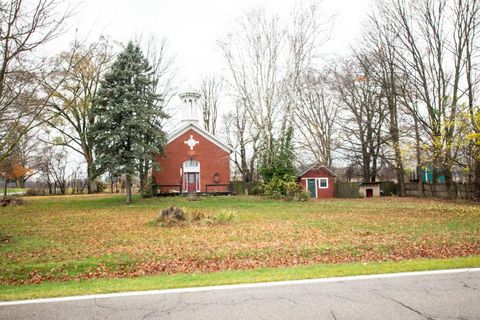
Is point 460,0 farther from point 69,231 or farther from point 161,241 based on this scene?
point 69,231

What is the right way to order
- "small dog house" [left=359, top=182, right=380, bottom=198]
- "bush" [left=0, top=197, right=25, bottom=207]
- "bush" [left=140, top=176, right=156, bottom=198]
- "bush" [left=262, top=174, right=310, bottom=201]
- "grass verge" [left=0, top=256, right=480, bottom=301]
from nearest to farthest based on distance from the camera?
1. "grass verge" [left=0, top=256, right=480, bottom=301]
2. "bush" [left=0, top=197, right=25, bottom=207]
3. "bush" [left=262, top=174, right=310, bottom=201]
4. "bush" [left=140, top=176, right=156, bottom=198]
5. "small dog house" [left=359, top=182, right=380, bottom=198]

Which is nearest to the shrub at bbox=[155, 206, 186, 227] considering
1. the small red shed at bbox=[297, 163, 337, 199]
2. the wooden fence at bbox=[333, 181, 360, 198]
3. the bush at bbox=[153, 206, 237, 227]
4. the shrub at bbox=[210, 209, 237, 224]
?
the bush at bbox=[153, 206, 237, 227]

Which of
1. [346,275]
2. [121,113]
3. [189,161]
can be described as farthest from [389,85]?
[346,275]

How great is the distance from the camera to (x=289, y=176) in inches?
1079

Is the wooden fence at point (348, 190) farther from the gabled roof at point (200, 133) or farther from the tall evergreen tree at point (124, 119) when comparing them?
the tall evergreen tree at point (124, 119)

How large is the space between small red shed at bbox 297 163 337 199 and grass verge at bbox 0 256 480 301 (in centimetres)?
2735

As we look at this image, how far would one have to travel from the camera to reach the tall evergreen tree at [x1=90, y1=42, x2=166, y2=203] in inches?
943

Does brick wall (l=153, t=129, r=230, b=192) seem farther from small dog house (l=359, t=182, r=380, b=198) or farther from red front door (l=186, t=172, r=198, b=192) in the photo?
small dog house (l=359, t=182, r=380, b=198)

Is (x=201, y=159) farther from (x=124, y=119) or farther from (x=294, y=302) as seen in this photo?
(x=294, y=302)

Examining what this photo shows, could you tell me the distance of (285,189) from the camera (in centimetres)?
2711

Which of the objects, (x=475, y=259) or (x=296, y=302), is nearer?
(x=296, y=302)

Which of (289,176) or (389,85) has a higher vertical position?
(389,85)

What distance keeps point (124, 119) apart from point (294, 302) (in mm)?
21509

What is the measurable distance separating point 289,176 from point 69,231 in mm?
17336
